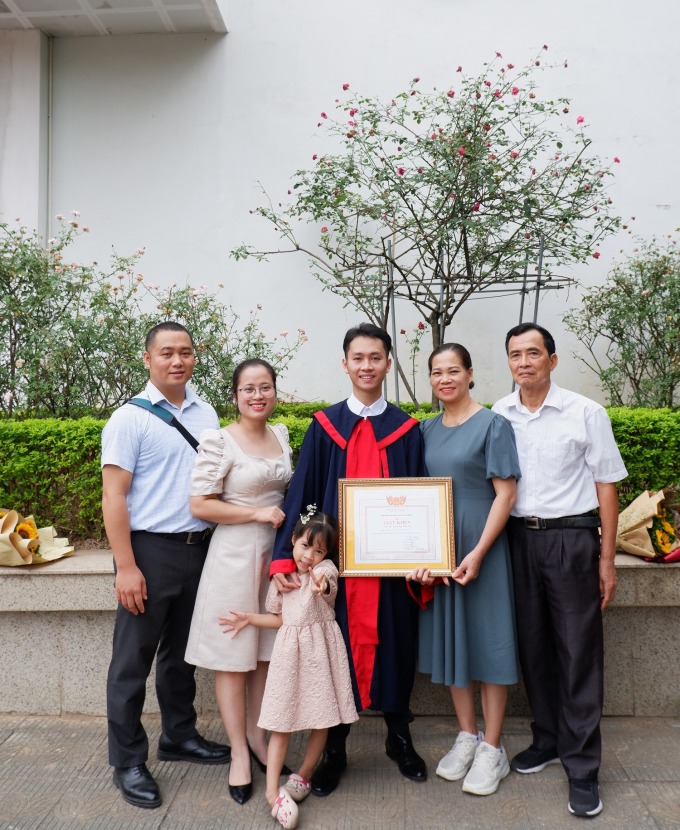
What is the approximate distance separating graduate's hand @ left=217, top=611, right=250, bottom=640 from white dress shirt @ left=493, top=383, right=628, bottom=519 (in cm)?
128

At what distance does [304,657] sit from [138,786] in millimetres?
947

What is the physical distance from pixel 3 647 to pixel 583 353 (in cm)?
608

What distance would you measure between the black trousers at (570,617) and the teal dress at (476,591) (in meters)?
0.08

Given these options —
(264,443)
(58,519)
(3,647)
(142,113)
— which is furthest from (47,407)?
(142,113)

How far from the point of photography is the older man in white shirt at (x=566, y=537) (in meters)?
Answer: 3.18

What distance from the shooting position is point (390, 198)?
6.88 m

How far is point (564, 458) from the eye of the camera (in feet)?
10.5

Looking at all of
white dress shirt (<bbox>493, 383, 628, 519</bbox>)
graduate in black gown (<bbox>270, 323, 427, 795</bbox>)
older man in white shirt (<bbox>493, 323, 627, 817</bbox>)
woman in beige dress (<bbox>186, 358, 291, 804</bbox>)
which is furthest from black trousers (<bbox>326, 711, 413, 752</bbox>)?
white dress shirt (<bbox>493, 383, 628, 519</bbox>)

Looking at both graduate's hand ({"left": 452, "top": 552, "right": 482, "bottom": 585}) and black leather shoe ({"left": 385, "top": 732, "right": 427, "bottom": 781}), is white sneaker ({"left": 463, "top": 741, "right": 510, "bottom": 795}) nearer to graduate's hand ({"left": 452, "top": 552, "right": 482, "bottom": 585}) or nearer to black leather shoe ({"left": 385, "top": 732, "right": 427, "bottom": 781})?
black leather shoe ({"left": 385, "top": 732, "right": 427, "bottom": 781})

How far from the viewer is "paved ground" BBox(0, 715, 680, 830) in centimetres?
305

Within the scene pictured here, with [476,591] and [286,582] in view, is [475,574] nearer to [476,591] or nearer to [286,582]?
[476,591]

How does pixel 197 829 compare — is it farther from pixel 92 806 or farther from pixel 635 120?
pixel 635 120

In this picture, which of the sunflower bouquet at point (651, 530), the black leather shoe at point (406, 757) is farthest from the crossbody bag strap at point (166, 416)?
the sunflower bouquet at point (651, 530)

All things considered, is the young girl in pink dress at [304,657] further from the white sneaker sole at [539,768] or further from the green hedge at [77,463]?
the green hedge at [77,463]
